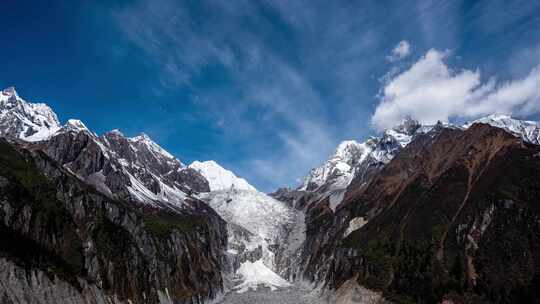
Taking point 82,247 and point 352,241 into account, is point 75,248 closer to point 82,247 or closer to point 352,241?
point 82,247

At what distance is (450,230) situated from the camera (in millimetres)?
128000

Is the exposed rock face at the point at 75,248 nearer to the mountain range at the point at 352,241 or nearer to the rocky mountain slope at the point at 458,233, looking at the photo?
the mountain range at the point at 352,241

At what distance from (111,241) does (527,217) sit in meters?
92.9

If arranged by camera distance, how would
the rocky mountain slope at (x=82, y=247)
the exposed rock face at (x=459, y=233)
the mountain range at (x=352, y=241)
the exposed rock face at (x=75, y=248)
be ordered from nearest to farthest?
the exposed rock face at (x=75, y=248) → the rocky mountain slope at (x=82, y=247) → the mountain range at (x=352, y=241) → the exposed rock face at (x=459, y=233)

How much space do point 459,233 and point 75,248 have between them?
88.1 m

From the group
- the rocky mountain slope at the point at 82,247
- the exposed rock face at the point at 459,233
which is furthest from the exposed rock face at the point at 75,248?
the exposed rock face at the point at 459,233

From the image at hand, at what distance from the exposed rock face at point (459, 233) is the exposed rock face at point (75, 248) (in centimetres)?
5318

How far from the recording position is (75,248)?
101688mm

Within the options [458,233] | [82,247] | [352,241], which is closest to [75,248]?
[82,247]

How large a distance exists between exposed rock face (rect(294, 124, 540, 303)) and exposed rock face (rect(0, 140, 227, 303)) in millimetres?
53177

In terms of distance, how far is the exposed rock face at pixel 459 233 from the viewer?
104 m

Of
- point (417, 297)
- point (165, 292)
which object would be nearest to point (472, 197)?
point (417, 297)

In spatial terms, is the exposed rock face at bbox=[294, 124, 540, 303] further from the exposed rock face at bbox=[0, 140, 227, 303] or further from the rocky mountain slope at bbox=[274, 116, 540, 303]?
the exposed rock face at bbox=[0, 140, 227, 303]

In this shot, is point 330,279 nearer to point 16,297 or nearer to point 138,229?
point 138,229
